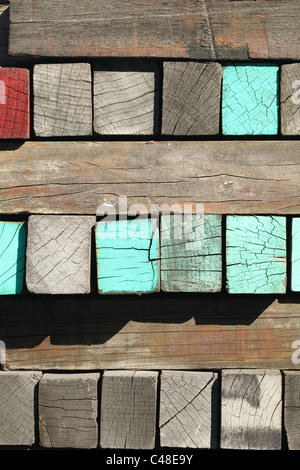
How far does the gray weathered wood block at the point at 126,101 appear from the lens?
228cm

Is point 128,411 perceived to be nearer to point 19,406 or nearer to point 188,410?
point 188,410

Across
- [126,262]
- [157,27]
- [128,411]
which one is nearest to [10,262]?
[126,262]

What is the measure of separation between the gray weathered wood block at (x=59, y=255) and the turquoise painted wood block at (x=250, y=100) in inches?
36.4

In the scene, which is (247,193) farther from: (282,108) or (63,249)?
(63,249)

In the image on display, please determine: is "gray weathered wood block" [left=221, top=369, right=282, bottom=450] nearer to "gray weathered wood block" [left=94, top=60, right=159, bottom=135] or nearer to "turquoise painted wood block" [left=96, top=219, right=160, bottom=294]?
"turquoise painted wood block" [left=96, top=219, right=160, bottom=294]

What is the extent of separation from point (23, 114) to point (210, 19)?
3.60 ft

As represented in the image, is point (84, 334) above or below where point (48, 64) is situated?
below

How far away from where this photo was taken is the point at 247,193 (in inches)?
91.0

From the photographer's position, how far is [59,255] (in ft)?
7.14

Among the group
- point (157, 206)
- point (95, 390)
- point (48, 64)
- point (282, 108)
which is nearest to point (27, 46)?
point (48, 64)

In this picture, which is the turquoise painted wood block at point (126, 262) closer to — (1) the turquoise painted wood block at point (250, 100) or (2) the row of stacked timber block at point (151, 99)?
(2) the row of stacked timber block at point (151, 99)

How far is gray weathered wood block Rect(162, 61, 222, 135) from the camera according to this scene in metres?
2.21

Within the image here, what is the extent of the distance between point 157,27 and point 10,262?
145 centimetres

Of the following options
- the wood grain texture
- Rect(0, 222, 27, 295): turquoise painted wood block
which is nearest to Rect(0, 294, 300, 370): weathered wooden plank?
Rect(0, 222, 27, 295): turquoise painted wood block
